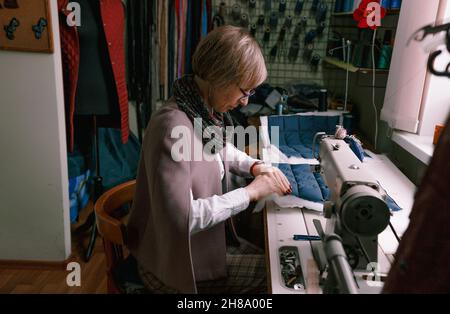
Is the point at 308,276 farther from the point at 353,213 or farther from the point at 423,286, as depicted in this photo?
the point at 423,286

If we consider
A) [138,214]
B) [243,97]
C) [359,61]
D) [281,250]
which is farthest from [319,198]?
[359,61]

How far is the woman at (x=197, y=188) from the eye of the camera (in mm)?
1054

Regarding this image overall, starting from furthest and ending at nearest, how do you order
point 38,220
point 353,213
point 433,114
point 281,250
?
point 38,220
point 433,114
point 281,250
point 353,213

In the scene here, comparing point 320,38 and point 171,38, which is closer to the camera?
point 171,38

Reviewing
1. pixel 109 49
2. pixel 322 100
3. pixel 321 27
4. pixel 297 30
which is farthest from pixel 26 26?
pixel 321 27

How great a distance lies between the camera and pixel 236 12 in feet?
10.8

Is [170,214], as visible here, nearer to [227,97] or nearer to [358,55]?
[227,97]

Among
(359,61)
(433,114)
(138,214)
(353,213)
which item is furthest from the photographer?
(359,61)

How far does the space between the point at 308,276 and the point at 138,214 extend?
1.84 ft

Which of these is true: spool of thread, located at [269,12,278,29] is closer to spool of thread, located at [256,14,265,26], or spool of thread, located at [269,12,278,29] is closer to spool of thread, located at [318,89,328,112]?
spool of thread, located at [256,14,265,26]

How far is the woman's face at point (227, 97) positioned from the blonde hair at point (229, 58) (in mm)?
23

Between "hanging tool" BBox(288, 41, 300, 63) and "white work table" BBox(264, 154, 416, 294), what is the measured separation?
79.5 inches

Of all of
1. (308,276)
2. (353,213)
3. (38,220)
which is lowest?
(38,220)

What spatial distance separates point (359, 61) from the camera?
92.8 inches
